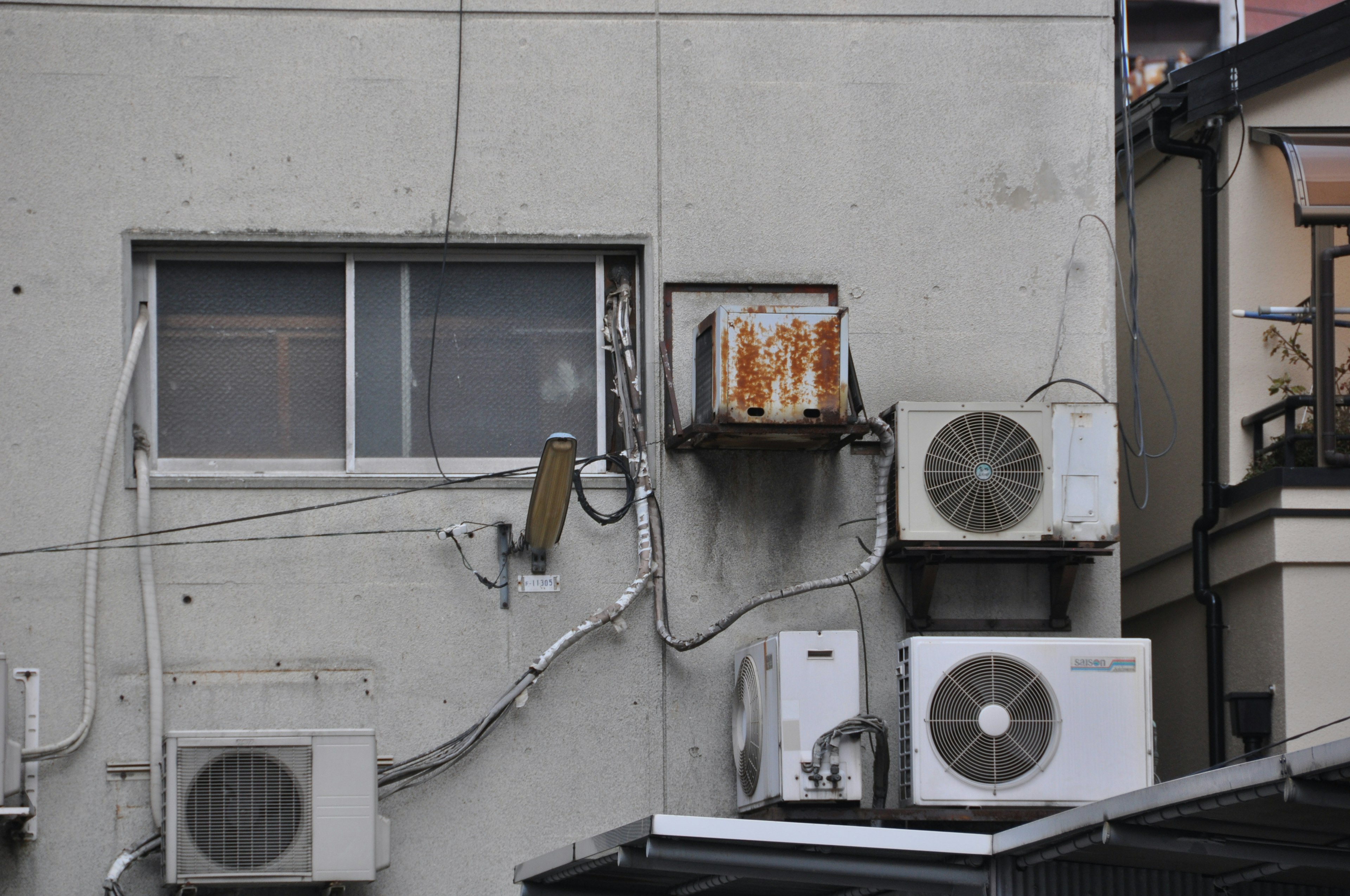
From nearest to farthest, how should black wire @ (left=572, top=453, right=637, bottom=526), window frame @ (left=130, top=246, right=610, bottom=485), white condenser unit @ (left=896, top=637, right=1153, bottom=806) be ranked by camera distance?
white condenser unit @ (left=896, top=637, right=1153, bottom=806)
black wire @ (left=572, top=453, right=637, bottom=526)
window frame @ (left=130, top=246, right=610, bottom=485)

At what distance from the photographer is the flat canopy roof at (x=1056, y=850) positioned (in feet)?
16.3

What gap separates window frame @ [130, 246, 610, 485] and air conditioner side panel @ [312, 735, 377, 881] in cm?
140

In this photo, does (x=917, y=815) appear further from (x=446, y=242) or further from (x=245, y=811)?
(x=446, y=242)

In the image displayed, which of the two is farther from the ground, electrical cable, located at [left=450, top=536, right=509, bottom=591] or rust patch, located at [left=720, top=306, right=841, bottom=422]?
rust patch, located at [left=720, top=306, right=841, bottom=422]

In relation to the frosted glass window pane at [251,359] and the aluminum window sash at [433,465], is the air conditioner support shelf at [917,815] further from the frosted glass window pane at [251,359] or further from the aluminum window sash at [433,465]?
the frosted glass window pane at [251,359]

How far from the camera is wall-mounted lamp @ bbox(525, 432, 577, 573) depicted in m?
7.03

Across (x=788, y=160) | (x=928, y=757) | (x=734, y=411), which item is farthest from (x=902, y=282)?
(x=928, y=757)

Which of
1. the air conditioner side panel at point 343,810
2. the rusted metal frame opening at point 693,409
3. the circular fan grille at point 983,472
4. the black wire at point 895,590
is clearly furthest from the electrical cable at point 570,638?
the circular fan grille at point 983,472

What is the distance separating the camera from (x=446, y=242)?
A: 26.0 ft

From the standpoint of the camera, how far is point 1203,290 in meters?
9.54

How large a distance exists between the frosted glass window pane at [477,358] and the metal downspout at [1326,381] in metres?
3.74

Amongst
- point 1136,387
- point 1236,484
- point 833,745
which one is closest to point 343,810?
point 833,745

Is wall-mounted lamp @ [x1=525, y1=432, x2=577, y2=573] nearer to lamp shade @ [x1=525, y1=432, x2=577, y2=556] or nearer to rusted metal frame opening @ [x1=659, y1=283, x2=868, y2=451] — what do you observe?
lamp shade @ [x1=525, y1=432, x2=577, y2=556]

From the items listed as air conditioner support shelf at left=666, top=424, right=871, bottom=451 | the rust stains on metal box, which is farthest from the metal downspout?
the rust stains on metal box
